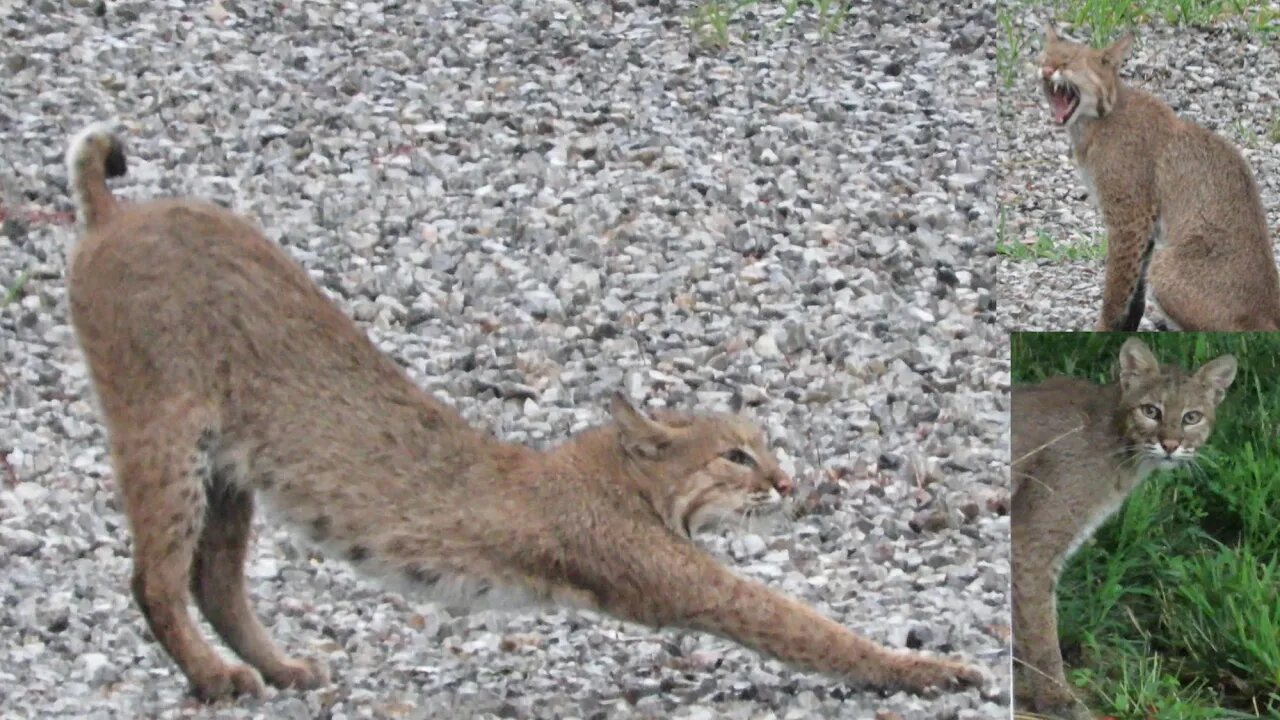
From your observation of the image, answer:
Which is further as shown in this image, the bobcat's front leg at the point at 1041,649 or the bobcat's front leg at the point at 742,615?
the bobcat's front leg at the point at 1041,649

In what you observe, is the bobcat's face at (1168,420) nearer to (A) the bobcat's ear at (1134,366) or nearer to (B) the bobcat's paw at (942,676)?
(A) the bobcat's ear at (1134,366)

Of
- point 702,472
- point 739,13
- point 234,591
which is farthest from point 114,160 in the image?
point 739,13

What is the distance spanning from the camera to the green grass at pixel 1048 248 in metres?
5.14

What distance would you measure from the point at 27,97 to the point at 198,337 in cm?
146

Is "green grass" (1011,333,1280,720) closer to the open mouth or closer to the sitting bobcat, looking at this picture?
the sitting bobcat

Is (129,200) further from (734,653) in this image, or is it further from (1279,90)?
(1279,90)

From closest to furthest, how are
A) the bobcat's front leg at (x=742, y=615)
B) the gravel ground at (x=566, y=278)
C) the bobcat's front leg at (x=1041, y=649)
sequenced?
the bobcat's front leg at (x=742, y=615), the bobcat's front leg at (x=1041, y=649), the gravel ground at (x=566, y=278)

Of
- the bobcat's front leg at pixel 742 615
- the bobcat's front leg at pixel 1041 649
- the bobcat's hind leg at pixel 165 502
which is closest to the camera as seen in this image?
the bobcat's hind leg at pixel 165 502

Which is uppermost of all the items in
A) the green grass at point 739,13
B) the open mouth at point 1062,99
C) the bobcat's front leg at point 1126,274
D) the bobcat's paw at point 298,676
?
the open mouth at point 1062,99

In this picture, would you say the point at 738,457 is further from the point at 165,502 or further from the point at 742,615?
the point at 165,502

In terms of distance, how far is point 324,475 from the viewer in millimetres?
4625

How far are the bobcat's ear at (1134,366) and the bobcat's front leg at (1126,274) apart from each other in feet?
0.43

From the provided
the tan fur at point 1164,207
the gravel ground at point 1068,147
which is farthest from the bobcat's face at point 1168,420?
the gravel ground at point 1068,147

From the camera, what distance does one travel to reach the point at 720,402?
209 inches
